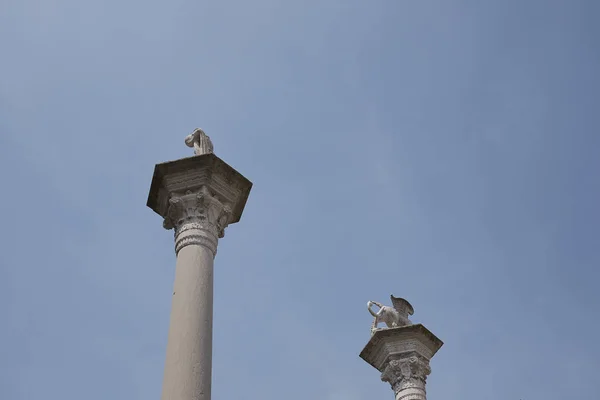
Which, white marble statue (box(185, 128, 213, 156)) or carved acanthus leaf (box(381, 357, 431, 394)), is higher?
white marble statue (box(185, 128, 213, 156))

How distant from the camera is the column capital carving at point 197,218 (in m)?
17.2

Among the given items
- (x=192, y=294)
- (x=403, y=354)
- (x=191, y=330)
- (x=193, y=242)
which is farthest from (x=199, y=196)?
(x=403, y=354)

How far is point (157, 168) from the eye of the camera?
1830 cm

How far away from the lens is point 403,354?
2470 cm

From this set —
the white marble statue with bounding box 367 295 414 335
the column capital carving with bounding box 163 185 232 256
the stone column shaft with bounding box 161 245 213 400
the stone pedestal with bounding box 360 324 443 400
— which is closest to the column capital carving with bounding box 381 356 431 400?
the stone pedestal with bounding box 360 324 443 400

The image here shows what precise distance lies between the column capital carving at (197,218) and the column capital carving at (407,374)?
910 cm

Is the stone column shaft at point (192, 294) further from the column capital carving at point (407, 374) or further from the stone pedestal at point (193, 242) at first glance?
the column capital carving at point (407, 374)

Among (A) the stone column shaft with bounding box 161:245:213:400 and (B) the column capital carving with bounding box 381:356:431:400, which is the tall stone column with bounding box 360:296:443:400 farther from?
(A) the stone column shaft with bounding box 161:245:213:400

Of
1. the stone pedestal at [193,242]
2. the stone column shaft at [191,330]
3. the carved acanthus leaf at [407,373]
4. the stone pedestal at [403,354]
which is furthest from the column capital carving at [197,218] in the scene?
the carved acanthus leaf at [407,373]

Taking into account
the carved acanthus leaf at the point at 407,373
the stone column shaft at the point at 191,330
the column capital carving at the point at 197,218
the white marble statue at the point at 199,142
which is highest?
the white marble statue at the point at 199,142

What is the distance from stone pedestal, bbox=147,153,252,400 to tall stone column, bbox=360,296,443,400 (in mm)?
8414

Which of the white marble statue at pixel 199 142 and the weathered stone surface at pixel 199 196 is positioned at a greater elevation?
the white marble statue at pixel 199 142

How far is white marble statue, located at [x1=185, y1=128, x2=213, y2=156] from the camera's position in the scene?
19386 mm

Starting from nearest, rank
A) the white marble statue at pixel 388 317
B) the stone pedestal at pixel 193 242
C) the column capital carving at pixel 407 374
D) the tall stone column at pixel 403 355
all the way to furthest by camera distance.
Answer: the stone pedestal at pixel 193 242 < the column capital carving at pixel 407 374 < the tall stone column at pixel 403 355 < the white marble statue at pixel 388 317
